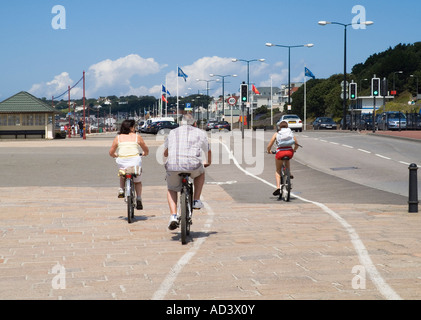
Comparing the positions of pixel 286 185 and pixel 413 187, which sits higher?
pixel 413 187

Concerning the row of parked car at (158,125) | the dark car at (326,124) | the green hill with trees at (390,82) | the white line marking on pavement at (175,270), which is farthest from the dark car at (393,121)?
the green hill with trees at (390,82)

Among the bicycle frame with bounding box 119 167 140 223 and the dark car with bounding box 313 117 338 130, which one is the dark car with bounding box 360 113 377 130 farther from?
the bicycle frame with bounding box 119 167 140 223

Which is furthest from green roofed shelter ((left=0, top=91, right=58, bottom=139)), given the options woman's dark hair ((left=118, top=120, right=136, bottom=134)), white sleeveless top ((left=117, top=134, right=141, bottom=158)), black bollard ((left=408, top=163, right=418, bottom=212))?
black bollard ((left=408, top=163, right=418, bottom=212))

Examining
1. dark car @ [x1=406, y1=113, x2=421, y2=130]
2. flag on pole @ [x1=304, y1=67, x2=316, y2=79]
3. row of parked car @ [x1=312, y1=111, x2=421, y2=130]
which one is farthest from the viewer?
flag on pole @ [x1=304, y1=67, x2=316, y2=79]

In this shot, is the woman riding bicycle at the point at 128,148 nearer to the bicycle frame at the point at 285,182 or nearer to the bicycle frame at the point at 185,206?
the bicycle frame at the point at 185,206

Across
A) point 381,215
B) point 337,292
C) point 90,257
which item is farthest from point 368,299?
point 381,215

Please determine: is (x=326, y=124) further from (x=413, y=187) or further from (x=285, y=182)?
(x=413, y=187)

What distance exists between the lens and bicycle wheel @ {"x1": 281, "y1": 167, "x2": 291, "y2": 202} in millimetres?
14102

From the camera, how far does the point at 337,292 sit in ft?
18.9

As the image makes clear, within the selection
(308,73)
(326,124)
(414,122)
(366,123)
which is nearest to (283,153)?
(414,122)

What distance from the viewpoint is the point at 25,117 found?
51.5 metres

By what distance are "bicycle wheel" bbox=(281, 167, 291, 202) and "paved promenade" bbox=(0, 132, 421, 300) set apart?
0.72 m

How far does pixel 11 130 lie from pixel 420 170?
3718 cm

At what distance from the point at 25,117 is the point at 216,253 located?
46.1 metres
